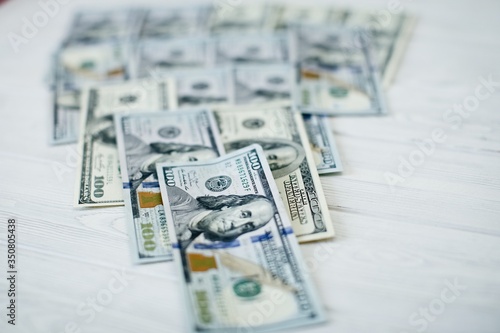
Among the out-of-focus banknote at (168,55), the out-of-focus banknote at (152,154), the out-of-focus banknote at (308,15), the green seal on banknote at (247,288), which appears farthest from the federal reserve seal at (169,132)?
the out-of-focus banknote at (308,15)

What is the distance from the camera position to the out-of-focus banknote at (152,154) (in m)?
0.92

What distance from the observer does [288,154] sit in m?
1.07

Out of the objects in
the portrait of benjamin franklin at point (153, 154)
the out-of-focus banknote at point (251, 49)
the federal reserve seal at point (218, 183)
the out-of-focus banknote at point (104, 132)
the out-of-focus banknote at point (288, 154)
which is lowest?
the out-of-focus banknote at point (104, 132)

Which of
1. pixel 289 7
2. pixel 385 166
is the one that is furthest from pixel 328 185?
pixel 289 7

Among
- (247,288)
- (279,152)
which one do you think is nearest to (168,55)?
(279,152)

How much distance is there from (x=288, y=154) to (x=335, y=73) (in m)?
0.32

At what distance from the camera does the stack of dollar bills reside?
33.9 inches

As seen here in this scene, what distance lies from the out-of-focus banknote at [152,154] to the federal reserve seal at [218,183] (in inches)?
3.1

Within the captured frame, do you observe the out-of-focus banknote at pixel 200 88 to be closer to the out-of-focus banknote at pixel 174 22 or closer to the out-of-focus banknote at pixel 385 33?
the out-of-focus banknote at pixel 174 22

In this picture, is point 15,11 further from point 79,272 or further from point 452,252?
point 452,252

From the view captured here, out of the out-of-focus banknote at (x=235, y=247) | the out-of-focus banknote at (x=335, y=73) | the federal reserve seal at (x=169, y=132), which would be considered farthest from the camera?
the out-of-focus banknote at (x=335, y=73)

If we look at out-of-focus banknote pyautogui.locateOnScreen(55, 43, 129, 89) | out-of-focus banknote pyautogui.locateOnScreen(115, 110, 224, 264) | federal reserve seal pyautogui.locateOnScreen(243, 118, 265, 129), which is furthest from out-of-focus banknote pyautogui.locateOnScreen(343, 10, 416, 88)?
out-of-focus banknote pyautogui.locateOnScreen(55, 43, 129, 89)

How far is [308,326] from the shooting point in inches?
31.5

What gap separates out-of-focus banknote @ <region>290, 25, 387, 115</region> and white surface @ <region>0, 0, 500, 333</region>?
4 centimetres
